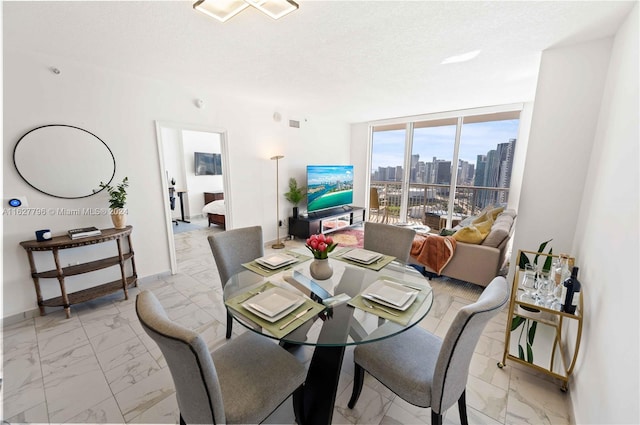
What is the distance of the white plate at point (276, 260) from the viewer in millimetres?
1852

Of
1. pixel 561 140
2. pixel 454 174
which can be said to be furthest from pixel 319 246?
pixel 454 174

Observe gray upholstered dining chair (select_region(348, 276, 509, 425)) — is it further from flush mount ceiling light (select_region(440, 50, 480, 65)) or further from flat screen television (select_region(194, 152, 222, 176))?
flat screen television (select_region(194, 152, 222, 176))

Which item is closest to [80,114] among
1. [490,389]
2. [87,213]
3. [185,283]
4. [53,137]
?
[53,137]

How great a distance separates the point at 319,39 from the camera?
2008 mm

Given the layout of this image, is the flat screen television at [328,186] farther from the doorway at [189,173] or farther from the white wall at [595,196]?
the white wall at [595,196]

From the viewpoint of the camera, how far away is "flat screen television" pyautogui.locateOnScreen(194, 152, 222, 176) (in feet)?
21.8

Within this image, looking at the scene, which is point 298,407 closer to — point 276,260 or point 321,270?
point 321,270

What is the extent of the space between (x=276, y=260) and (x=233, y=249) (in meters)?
0.43

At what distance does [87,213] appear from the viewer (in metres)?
2.63

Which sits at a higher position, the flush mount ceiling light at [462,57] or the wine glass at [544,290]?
the flush mount ceiling light at [462,57]

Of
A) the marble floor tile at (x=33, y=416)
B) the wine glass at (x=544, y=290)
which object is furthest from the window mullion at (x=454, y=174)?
the marble floor tile at (x=33, y=416)

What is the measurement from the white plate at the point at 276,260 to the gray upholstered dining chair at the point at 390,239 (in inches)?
32.5

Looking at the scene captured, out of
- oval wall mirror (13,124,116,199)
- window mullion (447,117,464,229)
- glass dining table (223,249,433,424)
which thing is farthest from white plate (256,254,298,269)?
window mullion (447,117,464,229)

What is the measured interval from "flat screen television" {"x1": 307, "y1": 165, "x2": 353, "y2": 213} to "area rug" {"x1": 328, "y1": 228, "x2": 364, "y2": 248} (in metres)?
0.58
